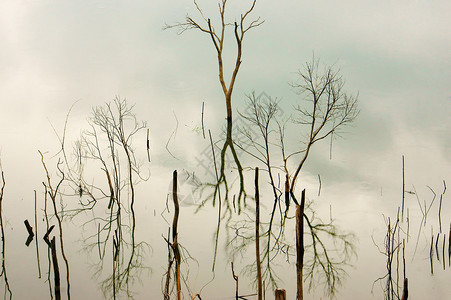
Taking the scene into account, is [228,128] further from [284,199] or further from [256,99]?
[284,199]

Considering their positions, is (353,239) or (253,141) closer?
(353,239)

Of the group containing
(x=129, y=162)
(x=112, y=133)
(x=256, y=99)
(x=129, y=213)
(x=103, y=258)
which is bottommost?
(x=103, y=258)

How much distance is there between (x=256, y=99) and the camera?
12.5m

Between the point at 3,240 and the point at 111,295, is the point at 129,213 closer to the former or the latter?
the point at 3,240

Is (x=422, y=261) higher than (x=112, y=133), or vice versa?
(x=112, y=133)

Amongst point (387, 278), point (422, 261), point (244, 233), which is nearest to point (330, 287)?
point (387, 278)

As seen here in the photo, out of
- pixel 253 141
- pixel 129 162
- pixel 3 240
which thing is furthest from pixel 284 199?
pixel 3 240

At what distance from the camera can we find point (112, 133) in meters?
12.0

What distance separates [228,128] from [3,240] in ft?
23.6

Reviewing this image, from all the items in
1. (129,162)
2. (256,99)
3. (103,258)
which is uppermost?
(256,99)

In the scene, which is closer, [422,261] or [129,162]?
[422,261]

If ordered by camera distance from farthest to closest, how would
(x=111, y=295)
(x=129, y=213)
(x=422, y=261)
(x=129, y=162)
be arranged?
(x=129, y=162)
(x=129, y=213)
(x=422, y=261)
(x=111, y=295)

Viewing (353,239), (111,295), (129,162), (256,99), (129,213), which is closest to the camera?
(111,295)

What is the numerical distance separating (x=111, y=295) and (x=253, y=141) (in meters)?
6.10
